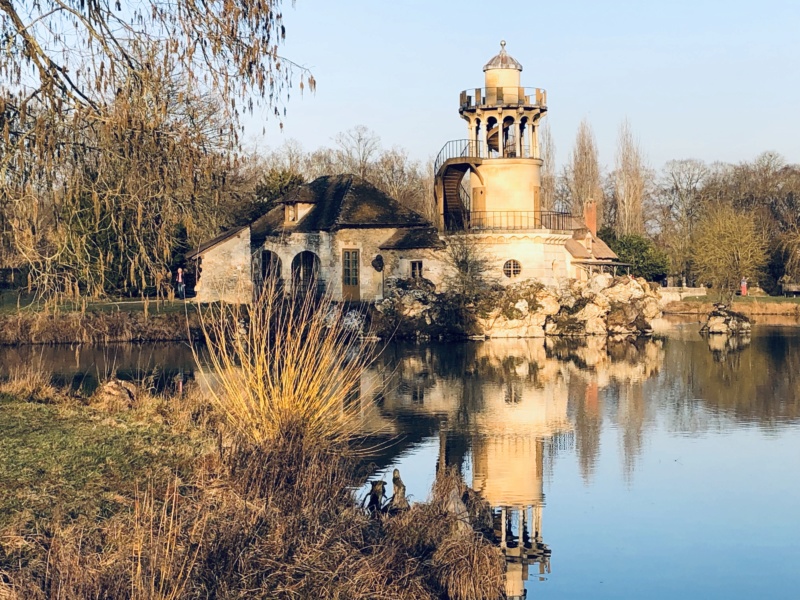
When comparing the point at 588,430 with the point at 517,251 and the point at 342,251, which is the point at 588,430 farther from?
the point at 342,251

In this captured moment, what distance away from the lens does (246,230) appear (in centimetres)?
3856

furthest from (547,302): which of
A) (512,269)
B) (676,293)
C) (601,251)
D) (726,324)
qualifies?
(676,293)

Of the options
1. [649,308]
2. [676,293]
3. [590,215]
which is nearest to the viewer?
[649,308]

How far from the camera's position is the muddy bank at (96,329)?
28875 millimetres

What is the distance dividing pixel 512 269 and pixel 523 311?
2364 mm

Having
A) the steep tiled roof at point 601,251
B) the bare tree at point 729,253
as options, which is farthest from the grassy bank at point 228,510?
the bare tree at point 729,253

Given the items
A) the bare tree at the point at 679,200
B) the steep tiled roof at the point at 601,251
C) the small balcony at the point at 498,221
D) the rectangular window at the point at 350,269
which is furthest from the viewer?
the bare tree at the point at 679,200

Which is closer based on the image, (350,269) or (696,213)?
(350,269)

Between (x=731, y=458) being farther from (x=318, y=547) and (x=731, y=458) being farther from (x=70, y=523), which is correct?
(x=70, y=523)

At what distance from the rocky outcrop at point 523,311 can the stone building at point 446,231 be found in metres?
1.35

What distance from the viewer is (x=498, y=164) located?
38062 millimetres

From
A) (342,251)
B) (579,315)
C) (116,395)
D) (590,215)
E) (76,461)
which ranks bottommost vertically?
(76,461)

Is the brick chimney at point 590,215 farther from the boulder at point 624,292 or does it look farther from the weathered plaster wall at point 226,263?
the weathered plaster wall at point 226,263

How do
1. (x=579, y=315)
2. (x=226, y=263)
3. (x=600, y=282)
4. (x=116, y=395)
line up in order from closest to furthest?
(x=116, y=395) < (x=579, y=315) < (x=226, y=263) < (x=600, y=282)
